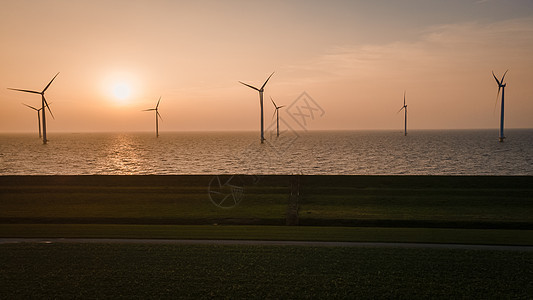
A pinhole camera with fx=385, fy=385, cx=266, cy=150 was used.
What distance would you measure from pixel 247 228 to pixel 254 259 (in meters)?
4.58

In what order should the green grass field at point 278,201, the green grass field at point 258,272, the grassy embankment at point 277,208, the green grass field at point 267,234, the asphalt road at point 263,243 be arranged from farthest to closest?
1. the green grass field at point 278,201
2. the grassy embankment at point 277,208
3. the asphalt road at point 263,243
4. the green grass field at point 267,234
5. the green grass field at point 258,272

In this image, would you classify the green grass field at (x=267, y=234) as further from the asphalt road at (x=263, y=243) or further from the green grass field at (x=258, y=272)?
the asphalt road at (x=263, y=243)

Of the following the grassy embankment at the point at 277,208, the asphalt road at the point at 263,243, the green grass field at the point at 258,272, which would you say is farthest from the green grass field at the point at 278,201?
the green grass field at the point at 258,272

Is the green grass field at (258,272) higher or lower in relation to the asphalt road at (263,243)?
higher

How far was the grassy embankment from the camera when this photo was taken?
16.8m

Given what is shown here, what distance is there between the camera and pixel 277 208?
858 inches

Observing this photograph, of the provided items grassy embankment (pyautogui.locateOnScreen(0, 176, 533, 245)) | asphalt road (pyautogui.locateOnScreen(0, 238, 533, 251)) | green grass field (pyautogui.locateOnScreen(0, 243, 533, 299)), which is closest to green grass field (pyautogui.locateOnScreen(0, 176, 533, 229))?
grassy embankment (pyautogui.locateOnScreen(0, 176, 533, 245))

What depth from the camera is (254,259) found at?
13.1 meters

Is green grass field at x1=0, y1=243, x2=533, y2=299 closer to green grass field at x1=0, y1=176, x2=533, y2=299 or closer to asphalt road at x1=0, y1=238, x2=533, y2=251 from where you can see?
green grass field at x1=0, y1=176, x2=533, y2=299

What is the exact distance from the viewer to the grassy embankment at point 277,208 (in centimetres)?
1681

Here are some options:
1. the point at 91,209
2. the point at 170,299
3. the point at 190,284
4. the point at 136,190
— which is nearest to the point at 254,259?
the point at 190,284

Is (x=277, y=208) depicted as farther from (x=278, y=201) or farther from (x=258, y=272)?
(x=258, y=272)

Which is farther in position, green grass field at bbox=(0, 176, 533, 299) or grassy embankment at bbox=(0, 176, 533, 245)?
grassy embankment at bbox=(0, 176, 533, 245)

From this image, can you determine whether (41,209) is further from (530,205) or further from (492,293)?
(530,205)
